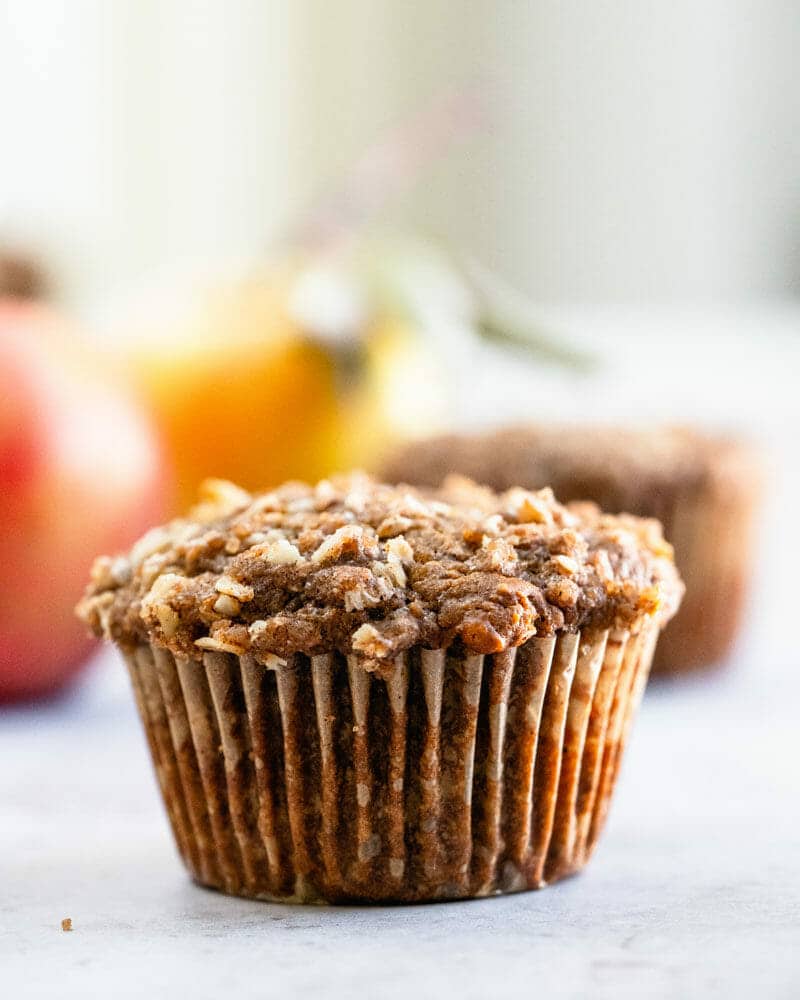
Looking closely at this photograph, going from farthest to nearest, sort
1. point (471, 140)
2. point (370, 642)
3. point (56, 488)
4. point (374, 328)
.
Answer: point (471, 140) < point (374, 328) < point (56, 488) < point (370, 642)

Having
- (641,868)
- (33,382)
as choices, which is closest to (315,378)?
(33,382)

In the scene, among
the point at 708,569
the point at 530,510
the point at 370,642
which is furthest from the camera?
the point at 708,569

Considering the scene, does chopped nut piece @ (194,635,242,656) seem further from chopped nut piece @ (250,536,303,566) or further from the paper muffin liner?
the paper muffin liner

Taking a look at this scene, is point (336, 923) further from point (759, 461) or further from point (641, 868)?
point (759, 461)

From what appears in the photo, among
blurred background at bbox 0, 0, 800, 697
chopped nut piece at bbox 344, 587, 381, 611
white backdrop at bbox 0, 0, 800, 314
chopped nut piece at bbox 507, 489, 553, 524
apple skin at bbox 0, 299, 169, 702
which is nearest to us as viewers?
chopped nut piece at bbox 344, 587, 381, 611

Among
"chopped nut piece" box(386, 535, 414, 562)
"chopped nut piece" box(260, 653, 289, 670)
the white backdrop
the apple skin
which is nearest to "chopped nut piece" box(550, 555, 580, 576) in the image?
"chopped nut piece" box(386, 535, 414, 562)

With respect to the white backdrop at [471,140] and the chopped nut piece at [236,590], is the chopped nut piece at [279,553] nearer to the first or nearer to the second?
the chopped nut piece at [236,590]

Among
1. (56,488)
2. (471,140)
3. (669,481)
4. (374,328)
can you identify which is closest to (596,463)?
(669,481)

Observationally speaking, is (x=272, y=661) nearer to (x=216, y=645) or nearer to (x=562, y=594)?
(x=216, y=645)
